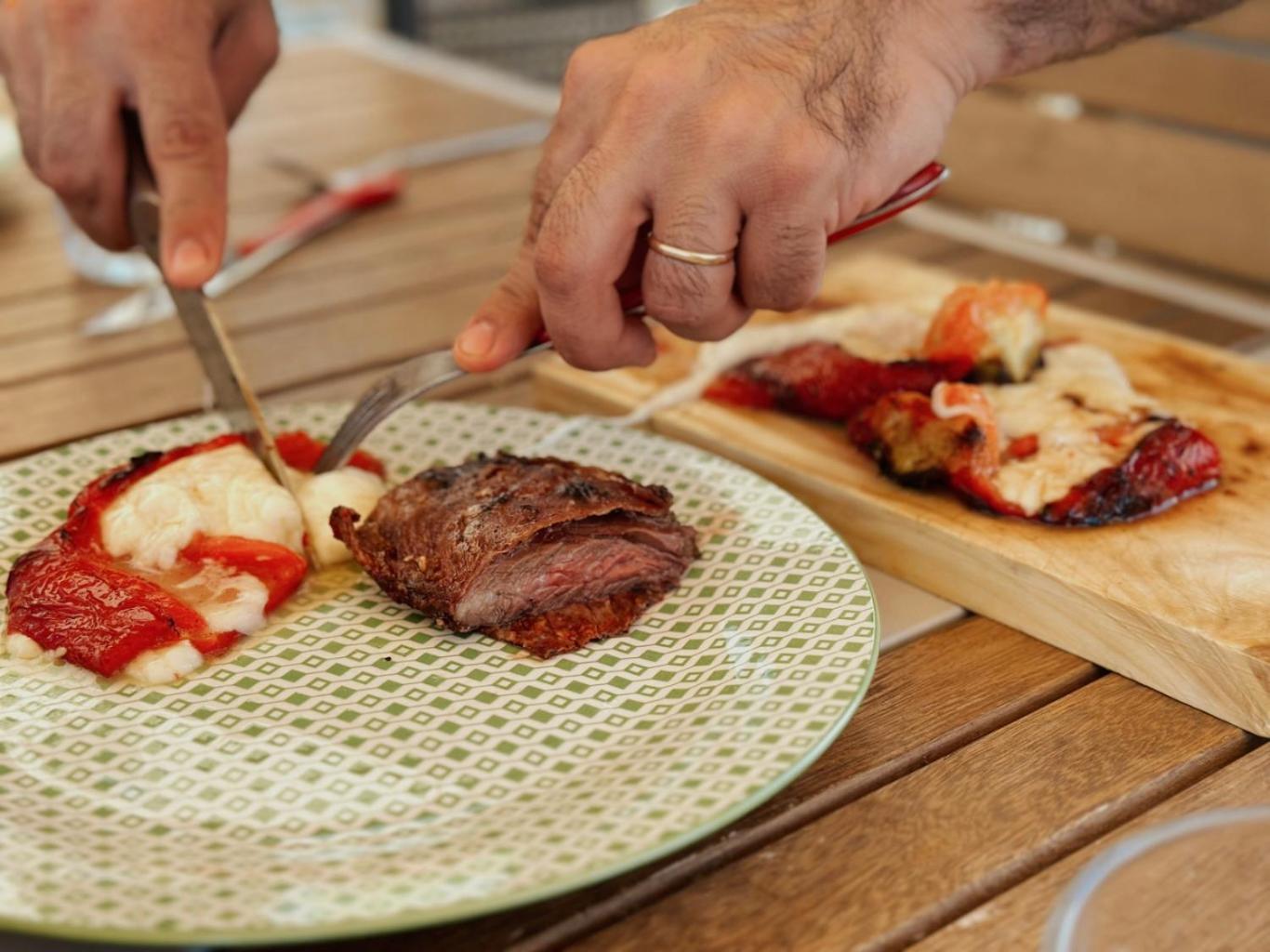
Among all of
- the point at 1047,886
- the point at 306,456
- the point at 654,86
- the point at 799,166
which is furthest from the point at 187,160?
the point at 1047,886

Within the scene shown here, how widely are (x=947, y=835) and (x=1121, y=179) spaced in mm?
2579

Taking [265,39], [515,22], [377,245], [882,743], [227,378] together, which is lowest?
[515,22]

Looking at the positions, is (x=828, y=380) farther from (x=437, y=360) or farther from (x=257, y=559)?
(x=257, y=559)

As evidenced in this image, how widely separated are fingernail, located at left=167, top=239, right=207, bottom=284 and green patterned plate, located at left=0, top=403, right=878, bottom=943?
33 centimetres

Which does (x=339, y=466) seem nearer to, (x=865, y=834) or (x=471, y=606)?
(x=471, y=606)

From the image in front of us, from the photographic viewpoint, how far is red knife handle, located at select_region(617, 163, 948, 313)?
160 centimetres

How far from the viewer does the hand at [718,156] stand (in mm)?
1436

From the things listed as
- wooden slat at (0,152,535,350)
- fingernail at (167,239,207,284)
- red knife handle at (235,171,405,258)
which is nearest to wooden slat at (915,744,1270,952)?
fingernail at (167,239,207,284)

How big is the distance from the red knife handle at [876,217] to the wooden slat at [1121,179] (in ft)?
5.87

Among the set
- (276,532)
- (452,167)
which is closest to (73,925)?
(276,532)

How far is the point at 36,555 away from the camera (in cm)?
144

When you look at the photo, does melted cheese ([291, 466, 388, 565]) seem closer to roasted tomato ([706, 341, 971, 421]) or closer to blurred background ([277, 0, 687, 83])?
roasted tomato ([706, 341, 971, 421])

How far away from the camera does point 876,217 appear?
63.1 inches

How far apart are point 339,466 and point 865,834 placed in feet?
2.67
